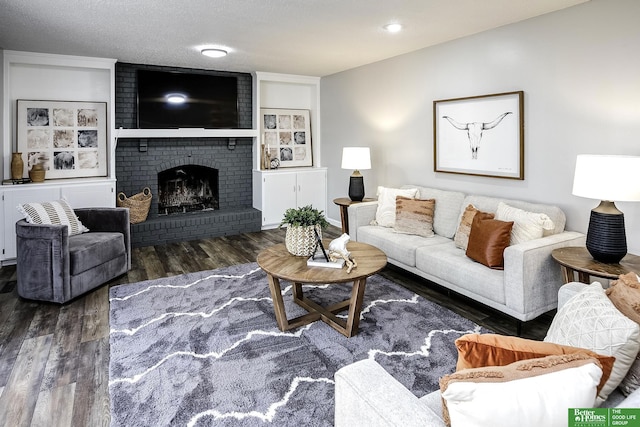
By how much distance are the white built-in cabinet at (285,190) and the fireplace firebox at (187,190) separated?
67 centimetres

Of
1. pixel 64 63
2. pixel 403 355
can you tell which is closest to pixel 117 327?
pixel 403 355

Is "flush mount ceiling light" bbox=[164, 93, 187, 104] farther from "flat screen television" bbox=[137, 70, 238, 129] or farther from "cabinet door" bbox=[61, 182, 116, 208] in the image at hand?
"cabinet door" bbox=[61, 182, 116, 208]

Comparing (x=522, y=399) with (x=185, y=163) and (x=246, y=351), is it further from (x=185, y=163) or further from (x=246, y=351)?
(x=185, y=163)

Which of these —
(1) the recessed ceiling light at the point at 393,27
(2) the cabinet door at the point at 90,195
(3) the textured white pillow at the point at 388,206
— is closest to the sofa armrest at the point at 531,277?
(3) the textured white pillow at the point at 388,206

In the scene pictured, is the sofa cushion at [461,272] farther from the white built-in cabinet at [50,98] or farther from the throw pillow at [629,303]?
the white built-in cabinet at [50,98]

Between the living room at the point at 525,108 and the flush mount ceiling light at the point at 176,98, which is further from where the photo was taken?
the flush mount ceiling light at the point at 176,98

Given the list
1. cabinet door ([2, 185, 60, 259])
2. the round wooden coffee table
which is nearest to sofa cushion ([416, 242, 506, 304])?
the round wooden coffee table

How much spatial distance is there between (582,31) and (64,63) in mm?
5238

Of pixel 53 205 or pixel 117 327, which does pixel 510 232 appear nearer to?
pixel 117 327

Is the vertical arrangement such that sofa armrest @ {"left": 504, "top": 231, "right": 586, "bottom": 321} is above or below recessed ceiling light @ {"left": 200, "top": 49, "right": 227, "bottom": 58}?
below

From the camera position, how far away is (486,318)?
3135 millimetres

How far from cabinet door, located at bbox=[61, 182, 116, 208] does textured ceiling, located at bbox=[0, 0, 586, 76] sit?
4.94ft

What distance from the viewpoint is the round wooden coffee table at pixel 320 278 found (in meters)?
2.69

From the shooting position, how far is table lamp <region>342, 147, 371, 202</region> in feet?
16.4
